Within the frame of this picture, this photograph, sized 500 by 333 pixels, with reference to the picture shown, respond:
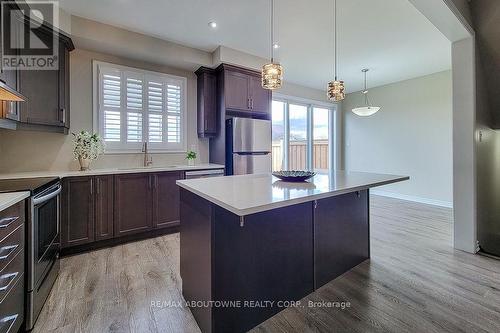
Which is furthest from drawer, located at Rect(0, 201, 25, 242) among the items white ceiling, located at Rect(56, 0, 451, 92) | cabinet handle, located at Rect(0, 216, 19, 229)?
white ceiling, located at Rect(56, 0, 451, 92)

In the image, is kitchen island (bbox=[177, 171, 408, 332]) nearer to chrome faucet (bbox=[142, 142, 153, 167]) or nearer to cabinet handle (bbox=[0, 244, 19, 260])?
cabinet handle (bbox=[0, 244, 19, 260])

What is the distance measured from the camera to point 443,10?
218 centimetres

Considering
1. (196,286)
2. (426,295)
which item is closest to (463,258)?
(426,295)

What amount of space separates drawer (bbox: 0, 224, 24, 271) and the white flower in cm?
173

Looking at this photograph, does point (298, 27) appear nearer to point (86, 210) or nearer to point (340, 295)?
point (340, 295)

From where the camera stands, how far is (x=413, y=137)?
5.19 meters

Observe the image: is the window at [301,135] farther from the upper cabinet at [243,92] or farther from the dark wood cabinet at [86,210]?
the dark wood cabinet at [86,210]

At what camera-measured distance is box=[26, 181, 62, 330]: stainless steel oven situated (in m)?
1.52

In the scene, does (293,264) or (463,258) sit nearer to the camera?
(293,264)

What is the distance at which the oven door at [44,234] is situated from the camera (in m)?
1.58

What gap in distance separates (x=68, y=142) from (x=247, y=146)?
2560 millimetres

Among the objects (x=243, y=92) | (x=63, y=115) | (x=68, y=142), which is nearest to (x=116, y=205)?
(x=68, y=142)

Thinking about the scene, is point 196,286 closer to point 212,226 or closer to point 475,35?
point 212,226

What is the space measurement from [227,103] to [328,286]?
2977 millimetres
